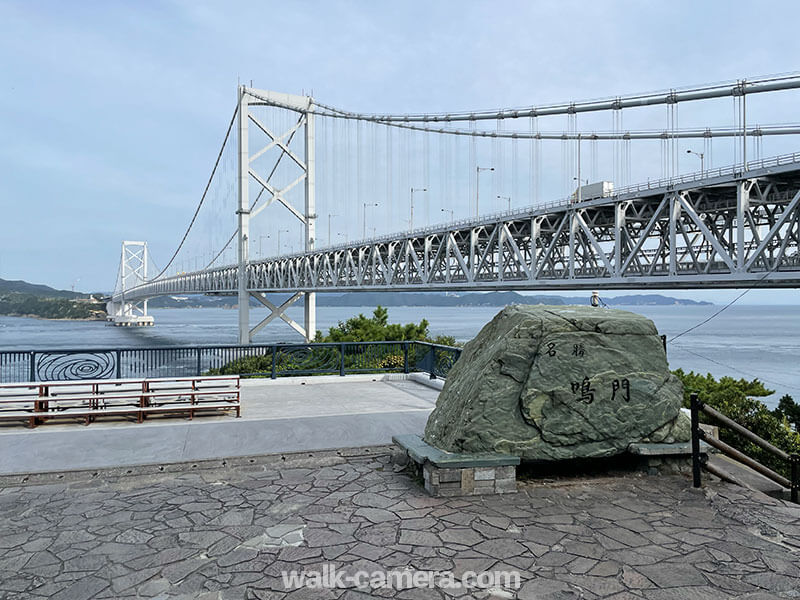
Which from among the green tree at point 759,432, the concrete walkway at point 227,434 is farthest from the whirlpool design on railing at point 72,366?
the green tree at point 759,432

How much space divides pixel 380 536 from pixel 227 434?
3662 millimetres

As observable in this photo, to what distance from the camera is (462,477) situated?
4.98m

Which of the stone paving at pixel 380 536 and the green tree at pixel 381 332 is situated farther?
the green tree at pixel 381 332

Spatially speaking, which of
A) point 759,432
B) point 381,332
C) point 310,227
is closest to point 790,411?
point 759,432

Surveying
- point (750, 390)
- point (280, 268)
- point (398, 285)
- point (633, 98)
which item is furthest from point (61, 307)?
point (750, 390)

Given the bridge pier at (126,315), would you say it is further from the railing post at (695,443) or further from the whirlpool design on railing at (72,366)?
the railing post at (695,443)

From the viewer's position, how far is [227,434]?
7246mm

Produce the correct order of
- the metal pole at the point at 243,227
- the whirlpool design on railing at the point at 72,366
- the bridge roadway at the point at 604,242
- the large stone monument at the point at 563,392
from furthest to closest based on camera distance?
1. the metal pole at the point at 243,227
2. the bridge roadway at the point at 604,242
3. the whirlpool design on railing at the point at 72,366
4. the large stone monument at the point at 563,392

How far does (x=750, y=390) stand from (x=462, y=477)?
521 inches

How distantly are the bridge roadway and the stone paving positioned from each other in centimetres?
2043

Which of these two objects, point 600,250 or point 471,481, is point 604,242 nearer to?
point 600,250

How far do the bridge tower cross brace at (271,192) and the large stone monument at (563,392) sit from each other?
38243mm

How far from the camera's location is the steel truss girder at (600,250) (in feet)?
77.1

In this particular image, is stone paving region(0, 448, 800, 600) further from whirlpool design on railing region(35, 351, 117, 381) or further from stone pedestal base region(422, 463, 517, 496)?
whirlpool design on railing region(35, 351, 117, 381)
